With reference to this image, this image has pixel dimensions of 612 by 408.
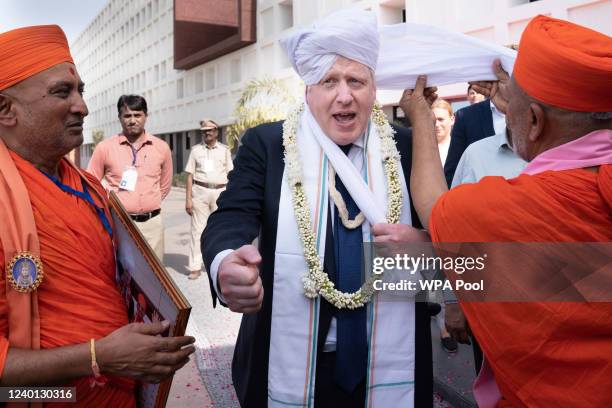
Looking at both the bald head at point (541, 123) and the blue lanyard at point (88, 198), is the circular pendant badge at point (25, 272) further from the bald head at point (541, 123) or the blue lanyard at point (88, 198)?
the bald head at point (541, 123)

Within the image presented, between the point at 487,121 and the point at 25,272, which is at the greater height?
the point at 487,121

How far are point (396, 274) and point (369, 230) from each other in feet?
0.58

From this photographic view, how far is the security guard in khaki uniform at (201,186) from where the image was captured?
24.9ft

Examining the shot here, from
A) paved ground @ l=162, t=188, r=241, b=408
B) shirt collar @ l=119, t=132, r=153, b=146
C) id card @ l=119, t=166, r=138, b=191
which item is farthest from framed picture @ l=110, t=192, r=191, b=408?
shirt collar @ l=119, t=132, r=153, b=146

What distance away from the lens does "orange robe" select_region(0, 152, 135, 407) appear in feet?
5.11

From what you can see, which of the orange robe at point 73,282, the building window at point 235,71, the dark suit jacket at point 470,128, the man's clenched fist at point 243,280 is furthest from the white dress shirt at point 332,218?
the building window at point 235,71

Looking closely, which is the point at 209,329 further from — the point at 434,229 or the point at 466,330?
the point at 434,229

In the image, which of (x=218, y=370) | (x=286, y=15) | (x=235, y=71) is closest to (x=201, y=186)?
(x=218, y=370)

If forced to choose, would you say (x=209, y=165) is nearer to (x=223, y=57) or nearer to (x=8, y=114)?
(x=8, y=114)

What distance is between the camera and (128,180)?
5.31 m

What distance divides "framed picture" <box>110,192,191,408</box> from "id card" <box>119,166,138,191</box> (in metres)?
3.49

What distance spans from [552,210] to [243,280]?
2.62ft

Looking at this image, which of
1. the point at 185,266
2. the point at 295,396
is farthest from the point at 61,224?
the point at 185,266

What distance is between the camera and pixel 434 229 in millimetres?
1443
